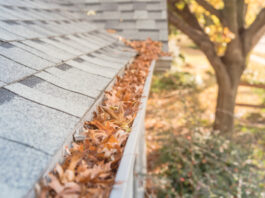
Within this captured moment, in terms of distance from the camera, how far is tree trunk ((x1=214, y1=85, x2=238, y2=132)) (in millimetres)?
5824

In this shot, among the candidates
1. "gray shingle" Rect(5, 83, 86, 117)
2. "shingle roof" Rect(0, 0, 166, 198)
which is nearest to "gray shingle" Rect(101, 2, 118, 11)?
"shingle roof" Rect(0, 0, 166, 198)

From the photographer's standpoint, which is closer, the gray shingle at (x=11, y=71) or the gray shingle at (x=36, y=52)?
the gray shingle at (x=11, y=71)

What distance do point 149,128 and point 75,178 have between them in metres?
6.68

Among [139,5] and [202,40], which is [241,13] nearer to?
[202,40]

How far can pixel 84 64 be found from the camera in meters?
2.06

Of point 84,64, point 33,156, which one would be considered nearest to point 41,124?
point 33,156

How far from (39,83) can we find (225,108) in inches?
215

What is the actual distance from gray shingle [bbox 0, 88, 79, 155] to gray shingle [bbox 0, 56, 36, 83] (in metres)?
0.12

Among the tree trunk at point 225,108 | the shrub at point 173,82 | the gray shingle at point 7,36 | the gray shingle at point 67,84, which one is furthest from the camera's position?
the shrub at point 173,82

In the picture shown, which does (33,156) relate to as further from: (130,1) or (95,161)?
(130,1)

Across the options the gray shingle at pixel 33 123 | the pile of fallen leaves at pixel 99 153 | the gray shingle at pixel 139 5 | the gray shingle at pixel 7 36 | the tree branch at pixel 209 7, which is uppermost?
the tree branch at pixel 209 7

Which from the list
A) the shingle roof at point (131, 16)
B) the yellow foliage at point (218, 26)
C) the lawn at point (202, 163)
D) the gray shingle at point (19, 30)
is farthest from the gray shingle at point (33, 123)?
the yellow foliage at point (218, 26)

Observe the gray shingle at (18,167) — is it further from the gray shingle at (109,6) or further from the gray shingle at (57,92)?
the gray shingle at (109,6)

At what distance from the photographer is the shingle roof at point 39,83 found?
879 mm
